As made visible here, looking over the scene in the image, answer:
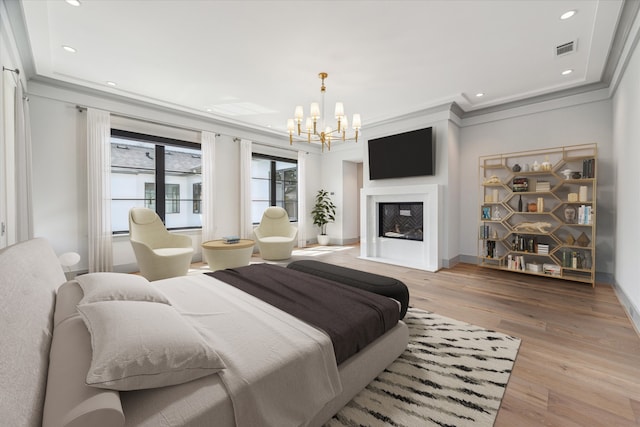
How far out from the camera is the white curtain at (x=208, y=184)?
5.23m

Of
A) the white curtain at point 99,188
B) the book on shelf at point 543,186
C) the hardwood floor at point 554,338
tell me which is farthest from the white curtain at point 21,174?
the book on shelf at point 543,186

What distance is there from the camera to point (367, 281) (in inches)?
93.8

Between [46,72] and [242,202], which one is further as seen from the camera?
[242,202]

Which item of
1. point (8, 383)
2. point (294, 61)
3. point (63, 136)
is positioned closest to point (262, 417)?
point (8, 383)

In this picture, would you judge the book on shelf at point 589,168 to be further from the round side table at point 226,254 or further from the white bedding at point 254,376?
the round side table at point 226,254

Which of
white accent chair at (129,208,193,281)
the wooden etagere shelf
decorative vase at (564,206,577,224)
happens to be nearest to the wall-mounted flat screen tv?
the wooden etagere shelf

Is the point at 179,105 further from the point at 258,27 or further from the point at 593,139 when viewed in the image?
the point at 593,139

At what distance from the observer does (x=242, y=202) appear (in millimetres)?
5789

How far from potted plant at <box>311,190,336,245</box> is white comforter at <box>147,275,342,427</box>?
5.47 meters

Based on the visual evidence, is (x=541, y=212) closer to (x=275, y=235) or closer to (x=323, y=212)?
(x=323, y=212)

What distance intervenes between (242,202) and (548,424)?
5388 millimetres

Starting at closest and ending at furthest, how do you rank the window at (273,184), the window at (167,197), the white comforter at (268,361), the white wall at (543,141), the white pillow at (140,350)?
1. the white pillow at (140,350)
2. the white comforter at (268,361)
3. the white wall at (543,141)
4. the window at (167,197)
5. the window at (273,184)

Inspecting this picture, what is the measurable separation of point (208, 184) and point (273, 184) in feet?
6.18

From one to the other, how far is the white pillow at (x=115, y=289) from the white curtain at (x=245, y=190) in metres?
4.17
